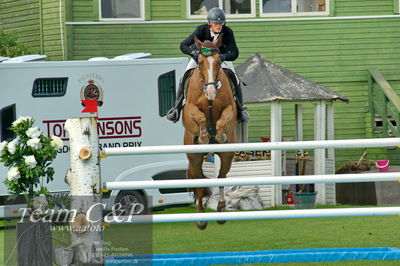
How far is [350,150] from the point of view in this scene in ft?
68.0

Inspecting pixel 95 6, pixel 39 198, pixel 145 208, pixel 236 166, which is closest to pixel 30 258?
pixel 39 198

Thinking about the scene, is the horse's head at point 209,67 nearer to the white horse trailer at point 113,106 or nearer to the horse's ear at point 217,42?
the horse's ear at point 217,42

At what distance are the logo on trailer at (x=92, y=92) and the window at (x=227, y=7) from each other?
5.13m

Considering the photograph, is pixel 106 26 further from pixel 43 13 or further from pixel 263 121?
pixel 263 121

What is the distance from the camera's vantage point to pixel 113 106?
16.0 metres

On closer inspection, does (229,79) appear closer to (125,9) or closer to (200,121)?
(200,121)

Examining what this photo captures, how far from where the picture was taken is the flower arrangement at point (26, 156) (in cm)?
815

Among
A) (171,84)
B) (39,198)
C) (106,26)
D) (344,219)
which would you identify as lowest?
(344,219)

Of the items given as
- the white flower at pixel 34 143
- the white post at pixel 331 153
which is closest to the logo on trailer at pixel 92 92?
the white post at pixel 331 153

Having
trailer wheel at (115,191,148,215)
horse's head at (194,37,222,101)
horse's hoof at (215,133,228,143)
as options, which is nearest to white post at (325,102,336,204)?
trailer wheel at (115,191,148,215)

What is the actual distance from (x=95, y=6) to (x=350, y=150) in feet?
22.4

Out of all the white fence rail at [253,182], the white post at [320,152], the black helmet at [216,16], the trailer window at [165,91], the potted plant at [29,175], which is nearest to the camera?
the white fence rail at [253,182]

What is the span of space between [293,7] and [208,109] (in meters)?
11.7

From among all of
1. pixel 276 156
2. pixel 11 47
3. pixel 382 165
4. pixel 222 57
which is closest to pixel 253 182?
pixel 222 57
